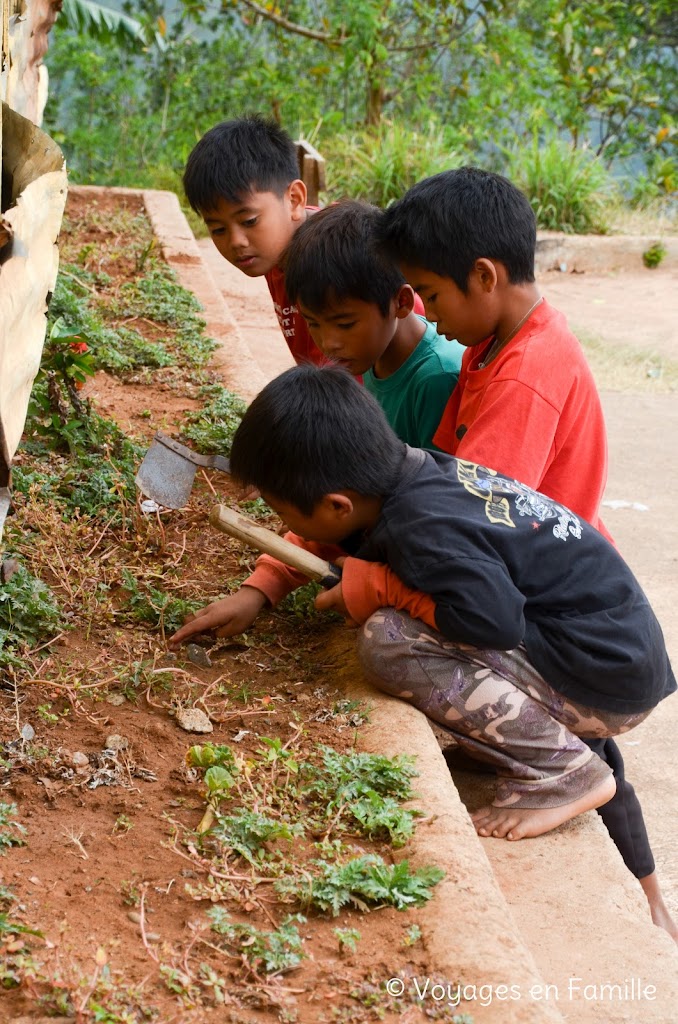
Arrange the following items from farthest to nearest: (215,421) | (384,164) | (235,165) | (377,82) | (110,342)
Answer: (377,82)
(384,164)
(110,342)
(215,421)
(235,165)

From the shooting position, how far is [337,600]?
249 cm

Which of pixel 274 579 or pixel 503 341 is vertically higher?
pixel 503 341

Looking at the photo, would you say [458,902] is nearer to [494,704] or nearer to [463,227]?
[494,704]

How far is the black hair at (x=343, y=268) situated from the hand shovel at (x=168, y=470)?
22.0 inches

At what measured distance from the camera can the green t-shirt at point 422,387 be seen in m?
3.03

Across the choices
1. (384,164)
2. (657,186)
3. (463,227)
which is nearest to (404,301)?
(463,227)

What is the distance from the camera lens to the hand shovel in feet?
10.5

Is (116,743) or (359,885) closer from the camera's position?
(359,885)

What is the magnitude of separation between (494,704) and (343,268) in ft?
4.11

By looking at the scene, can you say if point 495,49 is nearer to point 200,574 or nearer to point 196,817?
point 200,574

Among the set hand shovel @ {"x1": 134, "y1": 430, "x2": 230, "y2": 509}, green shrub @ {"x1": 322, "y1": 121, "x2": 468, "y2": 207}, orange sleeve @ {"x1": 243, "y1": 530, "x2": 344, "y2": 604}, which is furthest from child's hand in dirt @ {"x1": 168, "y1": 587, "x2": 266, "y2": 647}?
green shrub @ {"x1": 322, "y1": 121, "x2": 468, "y2": 207}

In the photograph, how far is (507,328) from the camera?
2.70 metres

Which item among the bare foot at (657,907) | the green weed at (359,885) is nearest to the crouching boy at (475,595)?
the bare foot at (657,907)

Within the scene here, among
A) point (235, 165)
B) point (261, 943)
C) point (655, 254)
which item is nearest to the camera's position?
point (261, 943)
